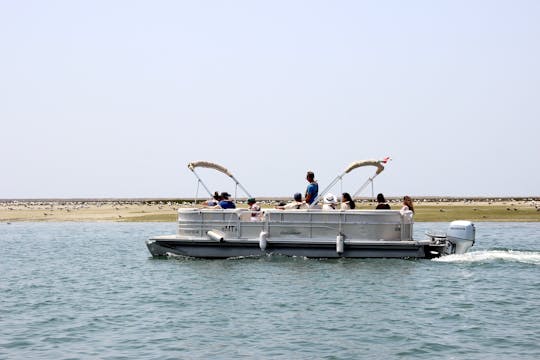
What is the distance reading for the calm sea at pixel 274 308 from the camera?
46.6 ft

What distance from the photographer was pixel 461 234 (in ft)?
87.6

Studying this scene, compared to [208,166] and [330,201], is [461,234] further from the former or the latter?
[208,166]

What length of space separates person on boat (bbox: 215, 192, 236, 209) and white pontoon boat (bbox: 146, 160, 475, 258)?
2.29 ft

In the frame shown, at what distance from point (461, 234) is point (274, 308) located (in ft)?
35.7

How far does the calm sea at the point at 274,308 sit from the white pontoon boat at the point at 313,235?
54cm

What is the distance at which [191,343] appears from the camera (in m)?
14.8

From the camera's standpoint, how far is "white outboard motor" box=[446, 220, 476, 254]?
26609mm

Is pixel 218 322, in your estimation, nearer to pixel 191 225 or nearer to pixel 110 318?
pixel 110 318

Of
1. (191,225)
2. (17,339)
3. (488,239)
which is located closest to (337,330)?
(17,339)

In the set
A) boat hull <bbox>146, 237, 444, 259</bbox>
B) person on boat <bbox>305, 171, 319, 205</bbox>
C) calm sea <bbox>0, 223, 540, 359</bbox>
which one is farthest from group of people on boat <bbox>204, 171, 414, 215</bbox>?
calm sea <bbox>0, 223, 540, 359</bbox>

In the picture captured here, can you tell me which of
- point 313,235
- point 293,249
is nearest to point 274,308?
point 293,249

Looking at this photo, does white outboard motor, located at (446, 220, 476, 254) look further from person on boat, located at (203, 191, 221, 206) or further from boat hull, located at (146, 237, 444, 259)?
person on boat, located at (203, 191, 221, 206)

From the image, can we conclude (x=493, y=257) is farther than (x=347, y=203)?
No

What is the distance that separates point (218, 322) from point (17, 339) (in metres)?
4.18
